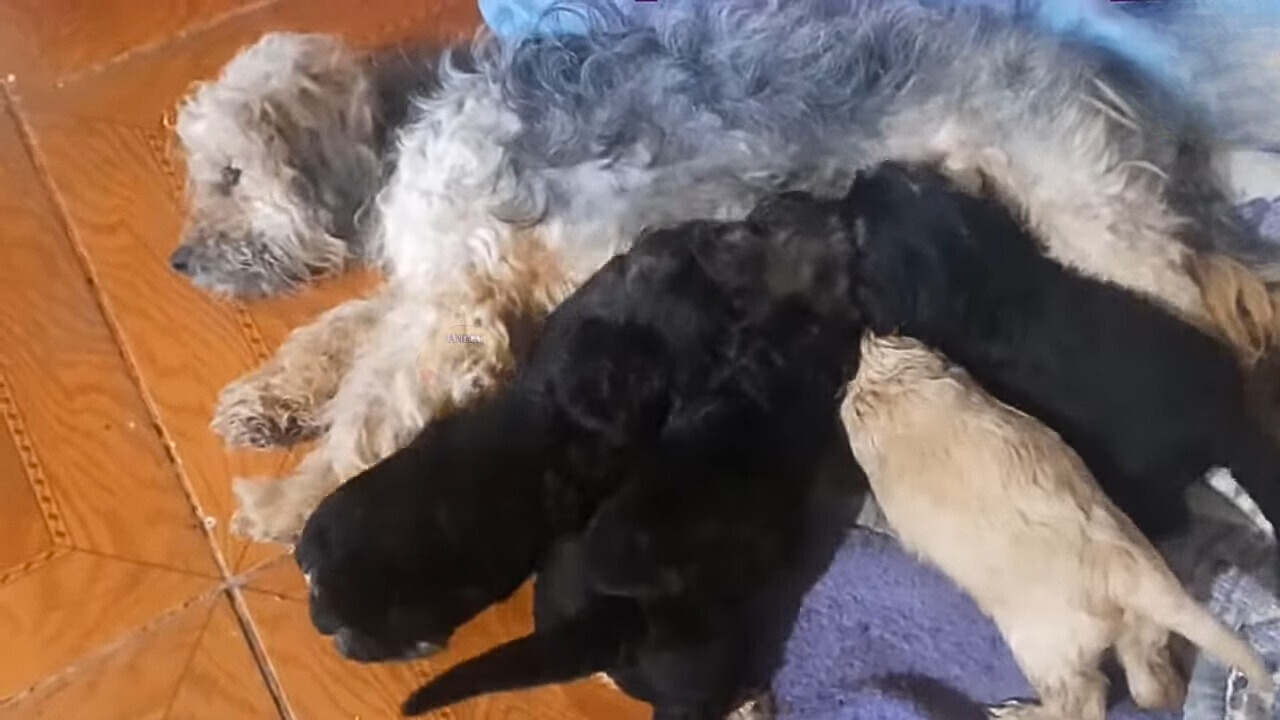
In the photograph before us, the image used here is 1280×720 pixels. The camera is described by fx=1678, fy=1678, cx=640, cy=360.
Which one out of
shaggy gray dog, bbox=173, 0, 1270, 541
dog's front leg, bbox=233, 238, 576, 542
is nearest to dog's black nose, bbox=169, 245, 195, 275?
shaggy gray dog, bbox=173, 0, 1270, 541

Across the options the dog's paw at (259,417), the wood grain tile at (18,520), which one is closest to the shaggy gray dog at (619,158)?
the dog's paw at (259,417)

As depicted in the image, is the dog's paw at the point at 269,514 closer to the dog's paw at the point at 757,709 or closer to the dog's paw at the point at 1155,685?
the dog's paw at the point at 757,709

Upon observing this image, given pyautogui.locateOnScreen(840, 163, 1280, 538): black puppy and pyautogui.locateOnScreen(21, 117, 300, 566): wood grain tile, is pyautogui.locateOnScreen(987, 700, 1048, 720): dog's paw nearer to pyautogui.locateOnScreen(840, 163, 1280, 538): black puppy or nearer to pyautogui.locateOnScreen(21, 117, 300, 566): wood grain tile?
pyautogui.locateOnScreen(840, 163, 1280, 538): black puppy

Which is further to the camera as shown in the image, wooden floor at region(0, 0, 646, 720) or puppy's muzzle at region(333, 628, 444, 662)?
wooden floor at region(0, 0, 646, 720)

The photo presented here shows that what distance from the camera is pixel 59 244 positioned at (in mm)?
2025

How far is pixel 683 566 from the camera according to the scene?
1.49 meters

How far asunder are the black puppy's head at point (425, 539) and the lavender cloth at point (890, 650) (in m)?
0.33

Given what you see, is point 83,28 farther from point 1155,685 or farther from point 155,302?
point 1155,685

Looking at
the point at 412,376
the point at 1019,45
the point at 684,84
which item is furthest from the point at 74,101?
the point at 1019,45

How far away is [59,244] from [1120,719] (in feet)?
4.35

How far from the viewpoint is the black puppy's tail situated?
1452 millimetres

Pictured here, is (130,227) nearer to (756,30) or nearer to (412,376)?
(412,376)

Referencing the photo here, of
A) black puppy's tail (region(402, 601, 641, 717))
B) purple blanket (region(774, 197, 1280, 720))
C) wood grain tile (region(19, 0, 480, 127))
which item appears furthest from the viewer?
wood grain tile (region(19, 0, 480, 127))

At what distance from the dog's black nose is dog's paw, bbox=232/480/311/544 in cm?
29
